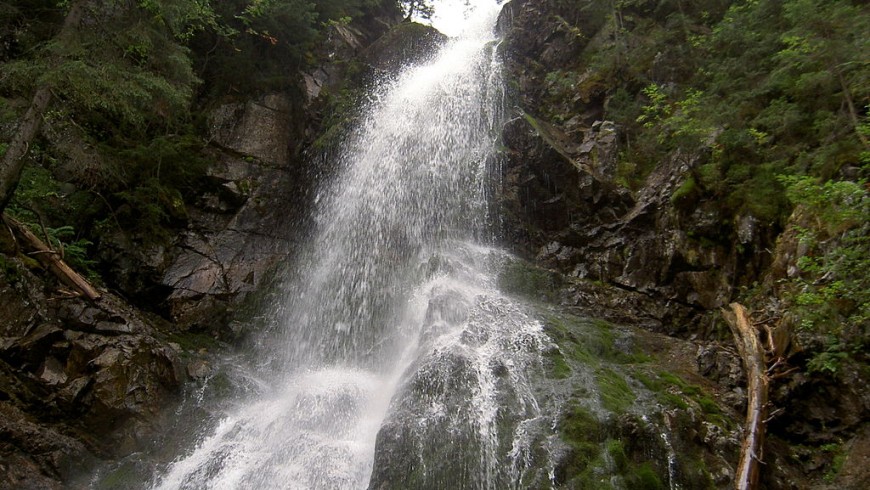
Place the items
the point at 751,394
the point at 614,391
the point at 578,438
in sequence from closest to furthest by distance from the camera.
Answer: the point at 578,438, the point at 751,394, the point at 614,391

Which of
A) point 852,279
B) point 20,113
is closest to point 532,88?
point 852,279

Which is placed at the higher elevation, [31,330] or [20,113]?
[20,113]

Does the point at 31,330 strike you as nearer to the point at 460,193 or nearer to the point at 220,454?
the point at 220,454

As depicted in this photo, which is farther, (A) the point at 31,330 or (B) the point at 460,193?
(B) the point at 460,193

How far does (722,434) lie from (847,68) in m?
6.05

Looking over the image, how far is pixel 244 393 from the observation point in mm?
9086

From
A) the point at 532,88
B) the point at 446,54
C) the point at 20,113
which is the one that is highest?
the point at 446,54

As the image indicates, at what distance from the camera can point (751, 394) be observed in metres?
6.20

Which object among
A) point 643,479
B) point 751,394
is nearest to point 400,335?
point 643,479

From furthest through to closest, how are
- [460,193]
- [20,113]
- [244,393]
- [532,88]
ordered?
[532,88] → [460,193] → [244,393] → [20,113]

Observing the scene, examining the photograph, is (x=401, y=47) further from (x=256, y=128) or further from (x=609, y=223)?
(x=609, y=223)

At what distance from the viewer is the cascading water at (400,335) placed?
6184 millimetres

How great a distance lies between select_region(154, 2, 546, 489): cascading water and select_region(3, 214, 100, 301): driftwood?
3.24 m

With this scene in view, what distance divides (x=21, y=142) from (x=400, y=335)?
6.71 metres
